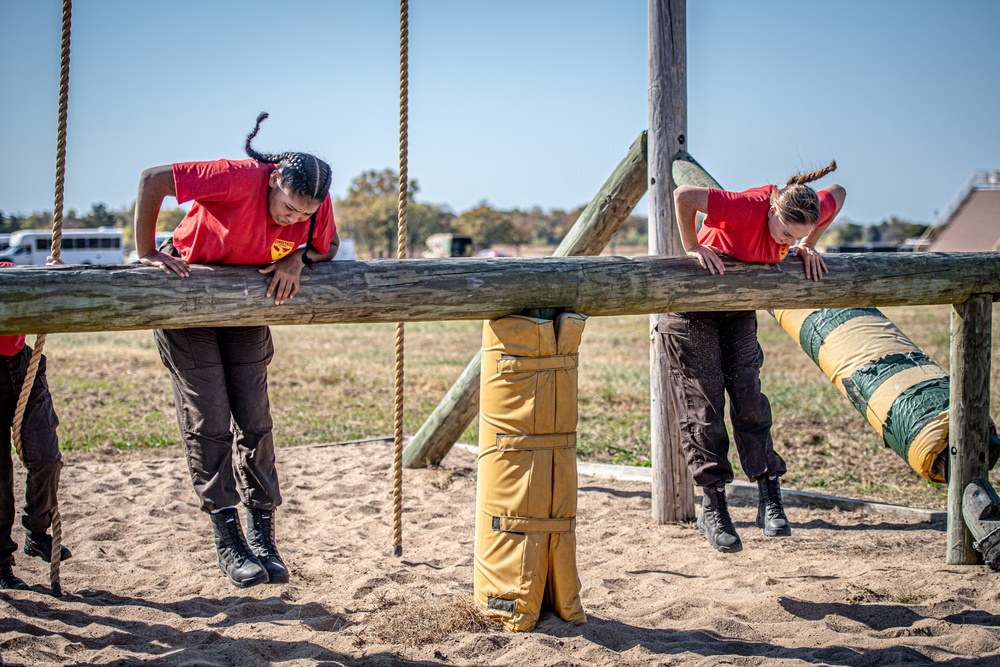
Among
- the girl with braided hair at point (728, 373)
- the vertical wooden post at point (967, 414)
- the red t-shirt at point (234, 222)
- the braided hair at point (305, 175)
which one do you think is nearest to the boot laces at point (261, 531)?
the red t-shirt at point (234, 222)

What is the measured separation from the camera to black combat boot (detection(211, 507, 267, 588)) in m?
3.52

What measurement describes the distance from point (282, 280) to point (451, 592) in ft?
5.70

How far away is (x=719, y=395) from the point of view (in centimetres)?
417

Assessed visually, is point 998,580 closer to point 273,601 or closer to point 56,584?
point 273,601

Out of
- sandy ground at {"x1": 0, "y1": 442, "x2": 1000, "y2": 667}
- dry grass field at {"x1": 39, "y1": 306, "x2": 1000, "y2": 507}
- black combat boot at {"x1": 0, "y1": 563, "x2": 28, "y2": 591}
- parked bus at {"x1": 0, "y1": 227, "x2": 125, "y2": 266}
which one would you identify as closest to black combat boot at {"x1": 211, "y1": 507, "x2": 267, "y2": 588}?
sandy ground at {"x1": 0, "y1": 442, "x2": 1000, "y2": 667}

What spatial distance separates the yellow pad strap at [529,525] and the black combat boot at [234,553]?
1018 millimetres

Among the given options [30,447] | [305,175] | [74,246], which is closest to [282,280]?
[305,175]

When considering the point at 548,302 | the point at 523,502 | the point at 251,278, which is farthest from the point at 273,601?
the point at 548,302

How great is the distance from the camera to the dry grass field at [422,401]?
6.80 meters

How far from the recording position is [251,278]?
10.8 feet

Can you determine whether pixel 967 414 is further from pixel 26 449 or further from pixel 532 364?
pixel 26 449

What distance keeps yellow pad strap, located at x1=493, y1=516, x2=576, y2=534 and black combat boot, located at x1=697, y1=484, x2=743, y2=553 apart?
2.94 ft

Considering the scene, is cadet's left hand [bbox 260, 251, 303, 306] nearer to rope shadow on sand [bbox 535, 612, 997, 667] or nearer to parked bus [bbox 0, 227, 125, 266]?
rope shadow on sand [bbox 535, 612, 997, 667]

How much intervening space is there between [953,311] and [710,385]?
4.83ft
